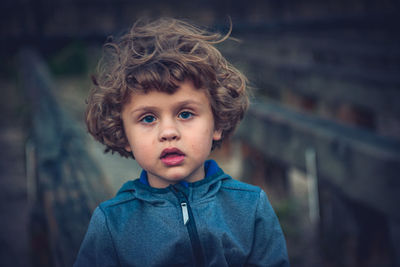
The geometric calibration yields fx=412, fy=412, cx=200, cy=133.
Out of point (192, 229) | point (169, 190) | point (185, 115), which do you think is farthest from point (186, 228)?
point (185, 115)

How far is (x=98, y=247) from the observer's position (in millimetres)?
1261

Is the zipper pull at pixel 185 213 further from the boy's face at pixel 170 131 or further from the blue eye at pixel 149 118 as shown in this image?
the blue eye at pixel 149 118

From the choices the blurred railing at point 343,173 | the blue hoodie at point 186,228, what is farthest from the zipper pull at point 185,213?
the blurred railing at point 343,173

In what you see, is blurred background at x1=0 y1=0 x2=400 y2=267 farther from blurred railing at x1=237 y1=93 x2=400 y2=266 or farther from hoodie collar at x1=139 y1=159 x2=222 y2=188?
hoodie collar at x1=139 y1=159 x2=222 y2=188

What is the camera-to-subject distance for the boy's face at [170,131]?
128cm

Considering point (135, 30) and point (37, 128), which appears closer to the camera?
point (135, 30)

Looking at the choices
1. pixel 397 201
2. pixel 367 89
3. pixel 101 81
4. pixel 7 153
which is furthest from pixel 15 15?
pixel 397 201

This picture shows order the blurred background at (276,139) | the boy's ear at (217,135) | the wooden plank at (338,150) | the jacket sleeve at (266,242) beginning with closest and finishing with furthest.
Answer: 1. the jacket sleeve at (266,242)
2. the boy's ear at (217,135)
3. the wooden plank at (338,150)
4. the blurred background at (276,139)

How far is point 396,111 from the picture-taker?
2984mm

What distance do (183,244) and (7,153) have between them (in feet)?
20.5

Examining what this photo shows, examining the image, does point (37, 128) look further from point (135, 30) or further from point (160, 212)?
point (160, 212)

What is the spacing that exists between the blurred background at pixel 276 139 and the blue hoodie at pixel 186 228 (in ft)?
0.71

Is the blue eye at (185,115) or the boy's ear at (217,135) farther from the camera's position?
the boy's ear at (217,135)

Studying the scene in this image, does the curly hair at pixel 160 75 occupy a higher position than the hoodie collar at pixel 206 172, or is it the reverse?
the curly hair at pixel 160 75
